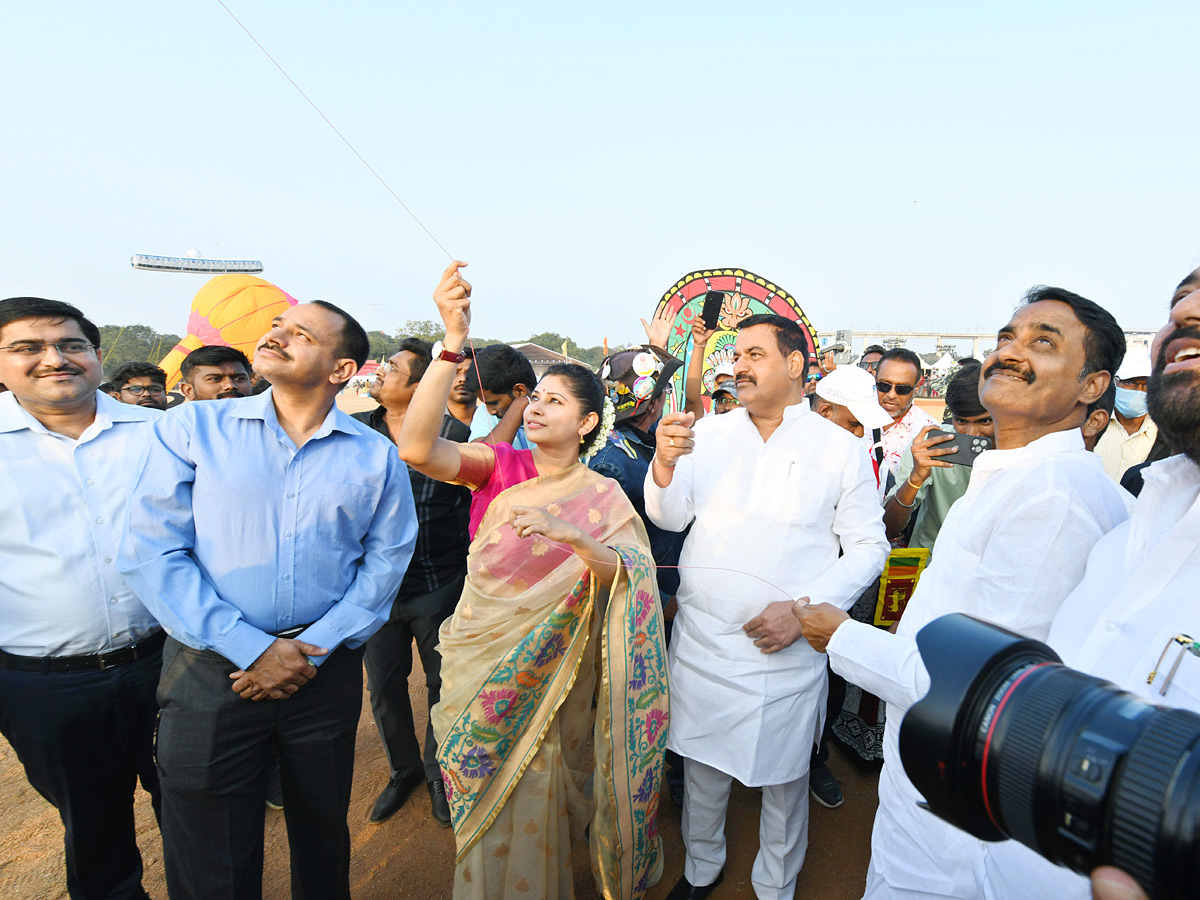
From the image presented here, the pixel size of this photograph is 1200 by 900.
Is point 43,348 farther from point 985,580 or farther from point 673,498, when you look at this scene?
point 985,580

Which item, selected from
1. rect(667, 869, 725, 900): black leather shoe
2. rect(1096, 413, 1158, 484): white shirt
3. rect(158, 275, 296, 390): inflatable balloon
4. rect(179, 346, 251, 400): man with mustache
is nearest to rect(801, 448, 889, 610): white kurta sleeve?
rect(667, 869, 725, 900): black leather shoe

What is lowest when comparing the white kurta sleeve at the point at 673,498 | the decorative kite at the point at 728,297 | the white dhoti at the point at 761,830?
the white dhoti at the point at 761,830

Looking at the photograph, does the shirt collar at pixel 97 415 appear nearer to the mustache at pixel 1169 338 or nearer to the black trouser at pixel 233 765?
the black trouser at pixel 233 765

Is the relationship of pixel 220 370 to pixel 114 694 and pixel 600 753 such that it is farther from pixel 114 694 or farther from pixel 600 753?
pixel 600 753

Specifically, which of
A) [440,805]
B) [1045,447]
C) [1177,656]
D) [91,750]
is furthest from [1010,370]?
[91,750]

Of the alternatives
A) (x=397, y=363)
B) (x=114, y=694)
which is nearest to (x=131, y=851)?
(x=114, y=694)

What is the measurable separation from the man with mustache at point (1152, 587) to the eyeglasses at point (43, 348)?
3335 millimetres

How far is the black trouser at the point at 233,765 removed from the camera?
1.92 m

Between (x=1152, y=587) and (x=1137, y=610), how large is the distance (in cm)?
5

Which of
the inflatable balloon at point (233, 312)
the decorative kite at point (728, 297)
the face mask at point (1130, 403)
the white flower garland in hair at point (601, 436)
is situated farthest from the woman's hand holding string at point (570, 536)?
the inflatable balloon at point (233, 312)

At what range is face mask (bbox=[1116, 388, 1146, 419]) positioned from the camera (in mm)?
4012

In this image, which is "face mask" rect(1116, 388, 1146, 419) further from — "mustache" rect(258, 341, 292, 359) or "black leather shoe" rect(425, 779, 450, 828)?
"mustache" rect(258, 341, 292, 359)

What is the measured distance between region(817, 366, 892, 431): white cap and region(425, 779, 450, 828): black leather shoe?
10.1 ft

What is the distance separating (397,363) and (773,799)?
9.10ft
